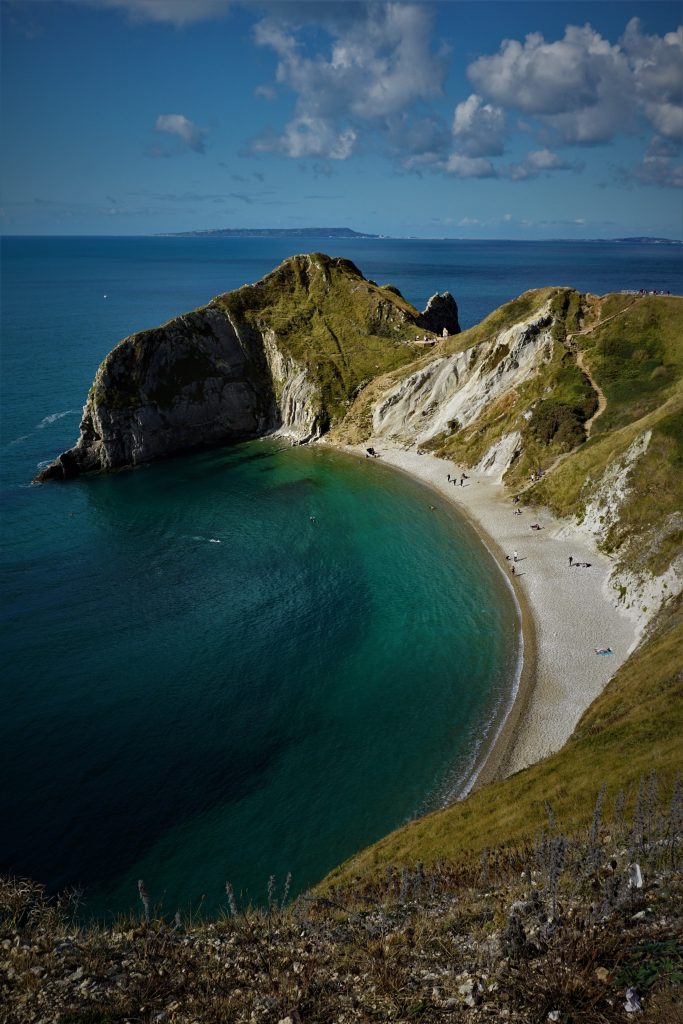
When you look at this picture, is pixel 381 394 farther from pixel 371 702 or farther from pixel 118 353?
pixel 371 702

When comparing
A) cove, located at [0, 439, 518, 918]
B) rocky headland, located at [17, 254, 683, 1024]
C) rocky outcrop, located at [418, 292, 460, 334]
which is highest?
rocky outcrop, located at [418, 292, 460, 334]

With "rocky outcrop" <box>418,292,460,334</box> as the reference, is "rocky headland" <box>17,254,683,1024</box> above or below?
below

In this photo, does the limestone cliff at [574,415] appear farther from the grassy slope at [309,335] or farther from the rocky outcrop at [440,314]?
the rocky outcrop at [440,314]

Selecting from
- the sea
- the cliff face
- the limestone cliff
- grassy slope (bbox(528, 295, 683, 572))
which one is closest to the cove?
the sea

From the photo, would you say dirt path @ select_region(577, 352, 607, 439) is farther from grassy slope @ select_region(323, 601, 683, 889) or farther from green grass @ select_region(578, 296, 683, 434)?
grassy slope @ select_region(323, 601, 683, 889)

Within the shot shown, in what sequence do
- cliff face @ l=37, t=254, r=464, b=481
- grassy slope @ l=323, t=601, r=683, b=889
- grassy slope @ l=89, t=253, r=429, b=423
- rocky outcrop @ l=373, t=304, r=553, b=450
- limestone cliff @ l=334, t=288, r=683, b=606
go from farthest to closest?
1. grassy slope @ l=89, t=253, r=429, b=423
2. cliff face @ l=37, t=254, r=464, b=481
3. rocky outcrop @ l=373, t=304, r=553, b=450
4. limestone cliff @ l=334, t=288, r=683, b=606
5. grassy slope @ l=323, t=601, r=683, b=889

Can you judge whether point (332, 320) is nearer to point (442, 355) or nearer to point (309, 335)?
point (309, 335)

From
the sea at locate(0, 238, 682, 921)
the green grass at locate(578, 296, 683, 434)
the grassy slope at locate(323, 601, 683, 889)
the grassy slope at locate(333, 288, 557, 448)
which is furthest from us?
the grassy slope at locate(333, 288, 557, 448)
